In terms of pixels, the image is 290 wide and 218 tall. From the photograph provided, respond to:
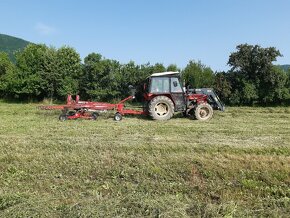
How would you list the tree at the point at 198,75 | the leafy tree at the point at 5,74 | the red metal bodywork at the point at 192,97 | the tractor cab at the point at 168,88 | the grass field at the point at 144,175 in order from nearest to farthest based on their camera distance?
the grass field at the point at 144,175 → the tractor cab at the point at 168,88 → the red metal bodywork at the point at 192,97 → the tree at the point at 198,75 → the leafy tree at the point at 5,74

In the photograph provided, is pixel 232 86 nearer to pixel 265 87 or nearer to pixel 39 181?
pixel 265 87

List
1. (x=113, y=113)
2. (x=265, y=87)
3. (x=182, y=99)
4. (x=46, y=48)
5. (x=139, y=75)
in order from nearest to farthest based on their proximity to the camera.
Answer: (x=182, y=99) → (x=113, y=113) → (x=265, y=87) → (x=139, y=75) → (x=46, y=48)

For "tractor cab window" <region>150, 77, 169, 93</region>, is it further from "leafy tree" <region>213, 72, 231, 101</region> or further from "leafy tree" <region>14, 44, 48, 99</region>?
"leafy tree" <region>14, 44, 48, 99</region>

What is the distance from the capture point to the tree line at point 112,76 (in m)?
19.5

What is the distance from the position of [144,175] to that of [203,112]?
22.6 ft

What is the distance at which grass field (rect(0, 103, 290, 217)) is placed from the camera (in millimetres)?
4438

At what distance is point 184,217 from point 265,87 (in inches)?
675

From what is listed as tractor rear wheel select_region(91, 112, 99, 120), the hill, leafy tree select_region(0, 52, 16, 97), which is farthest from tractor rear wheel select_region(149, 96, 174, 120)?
the hill

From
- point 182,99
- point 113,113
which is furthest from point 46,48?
point 182,99

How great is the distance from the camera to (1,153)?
6.78m

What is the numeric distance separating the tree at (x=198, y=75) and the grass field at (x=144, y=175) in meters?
12.3

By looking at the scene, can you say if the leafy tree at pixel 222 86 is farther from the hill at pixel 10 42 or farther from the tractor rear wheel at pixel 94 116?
the hill at pixel 10 42

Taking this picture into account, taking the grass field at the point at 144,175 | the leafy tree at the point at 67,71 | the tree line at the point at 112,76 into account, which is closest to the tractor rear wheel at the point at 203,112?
the grass field at the point at 144,175

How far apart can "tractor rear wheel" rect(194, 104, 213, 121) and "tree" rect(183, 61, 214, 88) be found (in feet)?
27.6
